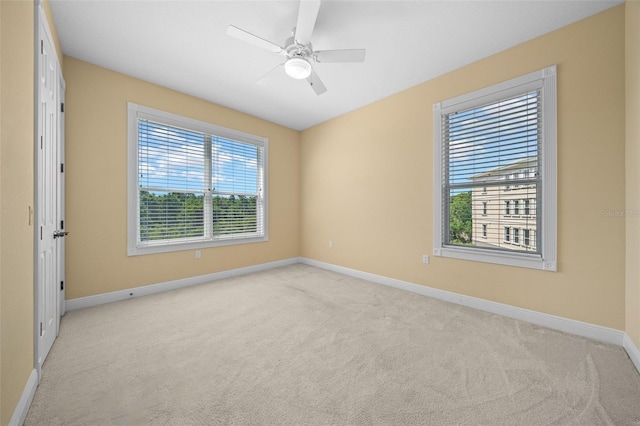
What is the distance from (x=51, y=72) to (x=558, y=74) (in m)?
4.55

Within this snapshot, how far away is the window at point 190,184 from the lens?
331 cm

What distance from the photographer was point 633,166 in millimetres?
1911

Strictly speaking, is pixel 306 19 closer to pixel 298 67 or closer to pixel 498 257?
pixel 298 67

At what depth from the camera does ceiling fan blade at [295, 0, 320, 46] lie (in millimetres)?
1756

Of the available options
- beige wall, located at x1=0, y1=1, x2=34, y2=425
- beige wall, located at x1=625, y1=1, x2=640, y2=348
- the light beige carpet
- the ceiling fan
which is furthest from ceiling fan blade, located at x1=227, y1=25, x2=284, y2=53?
beige wall, located at x1=625, y1=1, x2=640, y2=348

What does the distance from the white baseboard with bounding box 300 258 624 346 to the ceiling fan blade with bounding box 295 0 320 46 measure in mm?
3147

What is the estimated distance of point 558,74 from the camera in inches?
93.4

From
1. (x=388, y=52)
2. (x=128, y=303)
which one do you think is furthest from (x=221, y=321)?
(x=388, y=52)

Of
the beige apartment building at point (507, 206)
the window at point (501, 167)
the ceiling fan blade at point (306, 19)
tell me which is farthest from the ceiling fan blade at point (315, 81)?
the beige apartment building at point (507, 206)

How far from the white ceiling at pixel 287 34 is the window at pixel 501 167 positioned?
53cm

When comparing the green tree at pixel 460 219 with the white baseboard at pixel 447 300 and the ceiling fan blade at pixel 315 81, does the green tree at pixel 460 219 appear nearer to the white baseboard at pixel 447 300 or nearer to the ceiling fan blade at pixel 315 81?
the white baseboard at pixel 447 300

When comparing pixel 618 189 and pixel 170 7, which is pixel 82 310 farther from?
pixel 618 189

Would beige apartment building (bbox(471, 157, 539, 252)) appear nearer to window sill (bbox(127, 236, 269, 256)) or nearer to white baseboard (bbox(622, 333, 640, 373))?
white baseboard (bbox(622, 333, 640, 373))

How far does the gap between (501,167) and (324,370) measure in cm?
274
